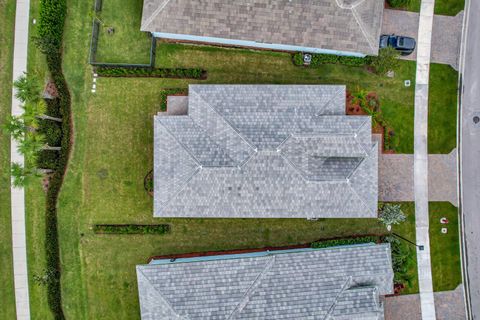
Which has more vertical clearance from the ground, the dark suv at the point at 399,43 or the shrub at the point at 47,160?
the dark suv at the point at 399,43

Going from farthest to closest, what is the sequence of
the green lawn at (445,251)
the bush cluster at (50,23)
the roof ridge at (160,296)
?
the green lawn at (445,251) < the bush cluster at (50,23) < the roof ridge at (160,296)

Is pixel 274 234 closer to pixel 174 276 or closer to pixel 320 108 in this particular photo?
pixel 174 276

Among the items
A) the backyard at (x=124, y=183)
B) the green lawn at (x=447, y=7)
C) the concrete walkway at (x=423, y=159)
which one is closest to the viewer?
the backyard at (x=124, y=183)

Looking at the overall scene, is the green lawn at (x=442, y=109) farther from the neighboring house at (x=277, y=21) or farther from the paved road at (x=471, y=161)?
the neighboring house at (x=277, y=21)

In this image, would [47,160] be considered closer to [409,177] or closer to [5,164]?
[5,164]

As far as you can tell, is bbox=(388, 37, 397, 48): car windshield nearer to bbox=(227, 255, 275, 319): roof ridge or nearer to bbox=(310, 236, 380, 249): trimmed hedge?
bbox=(310, 236, 380, 249): trimmed hedge

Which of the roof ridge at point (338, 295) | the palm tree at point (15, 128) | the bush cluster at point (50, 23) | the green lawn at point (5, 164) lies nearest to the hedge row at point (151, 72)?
the bush cluster at point (50, 23)

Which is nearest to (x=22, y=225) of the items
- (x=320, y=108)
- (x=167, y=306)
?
(x=167, y=306)

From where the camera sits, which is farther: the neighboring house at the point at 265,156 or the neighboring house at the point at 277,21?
the neighboring house at the point at 277,21
